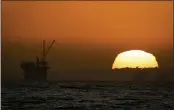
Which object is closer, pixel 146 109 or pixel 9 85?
pixel 146 109

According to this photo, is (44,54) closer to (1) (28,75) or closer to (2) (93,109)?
(1) (28,75)

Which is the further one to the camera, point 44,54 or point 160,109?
point 44,54

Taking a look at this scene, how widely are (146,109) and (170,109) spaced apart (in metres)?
1.67

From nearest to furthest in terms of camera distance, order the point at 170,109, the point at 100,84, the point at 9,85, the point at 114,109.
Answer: the point at 170,109 < the point at 114,109 < the point at 9,85 < the point at 100,84

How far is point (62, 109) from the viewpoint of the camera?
27891 millimetres

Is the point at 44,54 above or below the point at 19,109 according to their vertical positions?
above

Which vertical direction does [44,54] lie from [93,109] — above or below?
above

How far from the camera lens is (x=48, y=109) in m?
27.1

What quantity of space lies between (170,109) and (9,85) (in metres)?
57.8

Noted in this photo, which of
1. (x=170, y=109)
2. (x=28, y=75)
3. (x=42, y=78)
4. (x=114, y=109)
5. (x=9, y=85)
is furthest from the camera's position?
(x=28, y=75)

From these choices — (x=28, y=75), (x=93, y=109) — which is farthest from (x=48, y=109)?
(x=28, y=75)

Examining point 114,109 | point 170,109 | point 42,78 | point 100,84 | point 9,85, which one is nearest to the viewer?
point 170,109

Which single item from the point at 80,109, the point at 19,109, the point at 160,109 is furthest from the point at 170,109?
the point at 19,109

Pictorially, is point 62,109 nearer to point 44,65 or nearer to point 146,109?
point 146,109
